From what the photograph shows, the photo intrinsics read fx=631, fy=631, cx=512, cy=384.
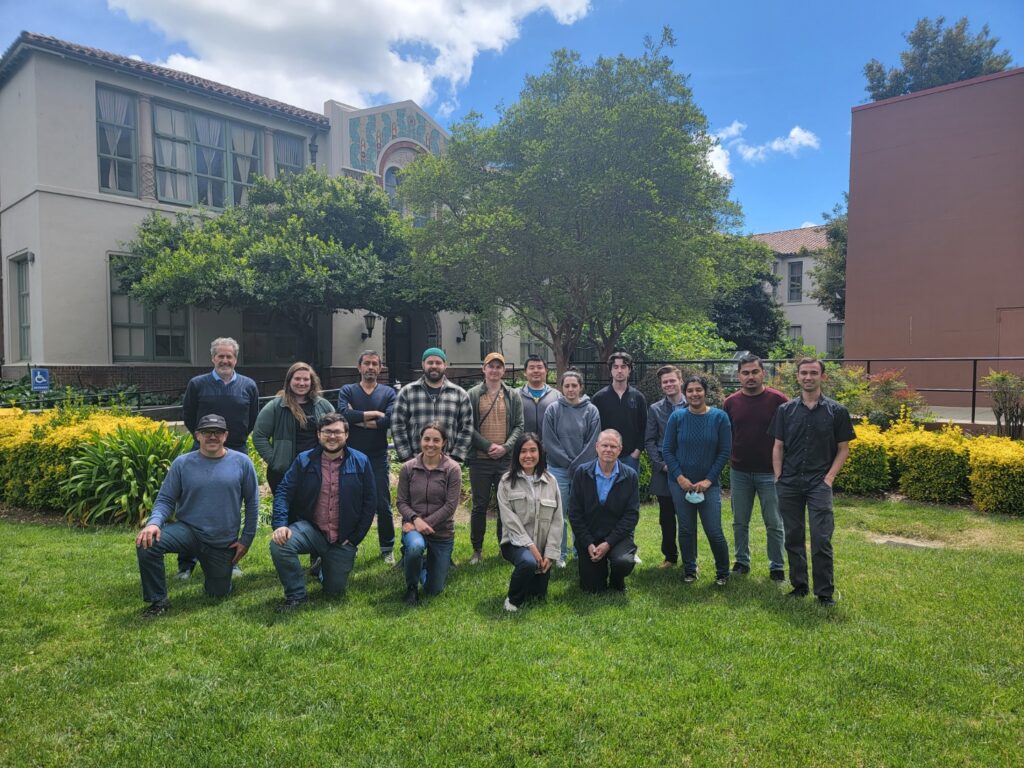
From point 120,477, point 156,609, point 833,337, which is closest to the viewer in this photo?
point 156,609

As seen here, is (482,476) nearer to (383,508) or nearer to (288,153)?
(383,508)

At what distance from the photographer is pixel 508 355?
2397cm

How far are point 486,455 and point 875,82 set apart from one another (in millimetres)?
28512

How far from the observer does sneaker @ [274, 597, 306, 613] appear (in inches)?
163

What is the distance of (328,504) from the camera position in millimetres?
4434

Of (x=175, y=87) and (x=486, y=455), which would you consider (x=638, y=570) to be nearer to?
(x=486, y=455)

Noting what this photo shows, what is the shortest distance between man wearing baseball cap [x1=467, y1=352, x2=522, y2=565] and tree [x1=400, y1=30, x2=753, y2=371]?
7567 mm

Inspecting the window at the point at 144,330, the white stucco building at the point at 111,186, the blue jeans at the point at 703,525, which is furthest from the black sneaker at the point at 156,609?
the white stucco building at the point at 111,186

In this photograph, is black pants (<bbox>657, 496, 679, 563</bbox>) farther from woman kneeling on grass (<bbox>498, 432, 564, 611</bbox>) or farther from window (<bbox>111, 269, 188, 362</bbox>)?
window (<bbox>111, 269, 188, 362</bbox>)

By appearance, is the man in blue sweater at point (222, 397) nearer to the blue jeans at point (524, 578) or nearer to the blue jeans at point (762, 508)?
the blue jeans at point (524, 578)

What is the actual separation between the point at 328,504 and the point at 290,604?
0.69 m

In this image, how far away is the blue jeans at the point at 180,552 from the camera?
4.07 metres

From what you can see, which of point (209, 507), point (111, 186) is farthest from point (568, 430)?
point (111, 186)

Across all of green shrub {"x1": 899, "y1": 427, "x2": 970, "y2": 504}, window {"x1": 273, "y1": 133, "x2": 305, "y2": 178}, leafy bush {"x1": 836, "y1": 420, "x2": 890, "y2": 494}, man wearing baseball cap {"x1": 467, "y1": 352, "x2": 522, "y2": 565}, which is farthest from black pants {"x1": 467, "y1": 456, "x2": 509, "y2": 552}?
window {"x1": 273, "y1": 133, "x2": 305, "y2": 178}
